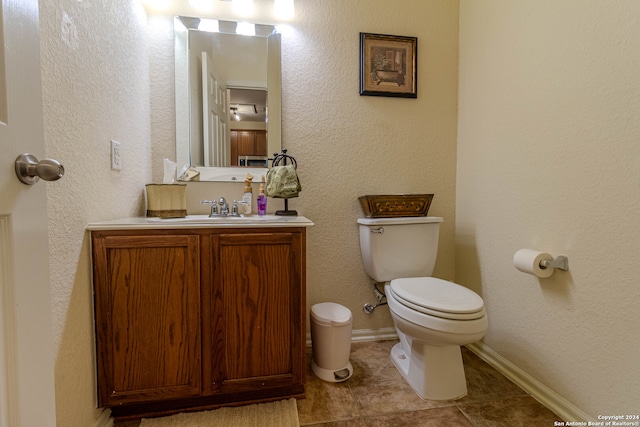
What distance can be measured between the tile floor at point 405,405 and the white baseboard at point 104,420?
754 mm

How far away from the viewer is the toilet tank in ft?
5.13

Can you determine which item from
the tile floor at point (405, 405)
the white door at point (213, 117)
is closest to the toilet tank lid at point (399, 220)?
the tile floor at point (405, 405)

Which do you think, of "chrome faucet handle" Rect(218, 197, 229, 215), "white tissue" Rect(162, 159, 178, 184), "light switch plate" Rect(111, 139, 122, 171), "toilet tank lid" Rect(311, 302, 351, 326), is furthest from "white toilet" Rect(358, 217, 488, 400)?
"light switch plate" Rect(111, 139, 122, 171)

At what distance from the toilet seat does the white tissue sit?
50.7 inches

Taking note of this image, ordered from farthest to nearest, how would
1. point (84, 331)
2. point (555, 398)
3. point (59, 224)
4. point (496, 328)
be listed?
point (496, 328)
point (555, 398)
point (84, 331)
point (59, 224)

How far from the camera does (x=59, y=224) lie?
0.87m

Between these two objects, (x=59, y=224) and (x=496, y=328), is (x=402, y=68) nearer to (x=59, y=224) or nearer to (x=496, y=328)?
(x=496, y=328)

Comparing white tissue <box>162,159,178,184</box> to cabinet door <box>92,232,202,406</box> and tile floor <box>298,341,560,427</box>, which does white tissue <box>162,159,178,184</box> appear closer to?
cabinet door <box>92,232,202,406</box>

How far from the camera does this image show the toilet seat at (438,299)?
1.13m

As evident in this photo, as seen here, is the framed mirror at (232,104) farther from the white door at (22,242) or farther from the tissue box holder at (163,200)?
the white door at (22,242)

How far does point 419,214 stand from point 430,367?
31.0 inches

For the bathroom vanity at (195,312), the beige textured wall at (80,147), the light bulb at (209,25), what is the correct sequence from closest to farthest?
the beige textured wall at (80,147)
the bathroom vanity at (195,312)
the light bulb at (209,25)

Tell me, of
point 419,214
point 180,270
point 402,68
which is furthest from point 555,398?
point 402,68

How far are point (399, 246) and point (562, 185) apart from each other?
0.75 meters
